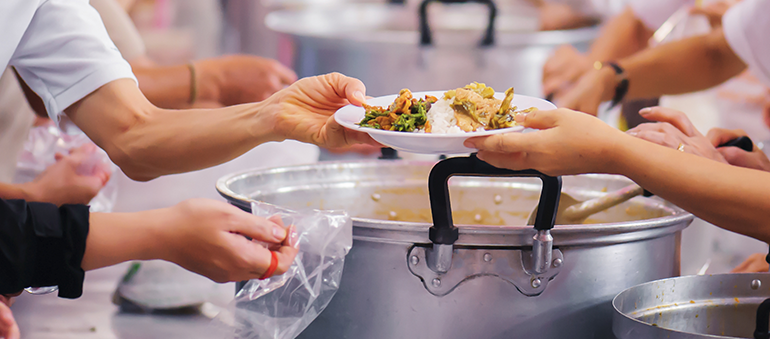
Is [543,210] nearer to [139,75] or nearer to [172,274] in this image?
[172,274]

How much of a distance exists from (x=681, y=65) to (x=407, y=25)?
4.37 feet

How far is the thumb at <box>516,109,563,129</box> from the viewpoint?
0.83m

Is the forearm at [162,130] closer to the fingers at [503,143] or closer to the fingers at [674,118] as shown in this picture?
the fingers at [503,143]

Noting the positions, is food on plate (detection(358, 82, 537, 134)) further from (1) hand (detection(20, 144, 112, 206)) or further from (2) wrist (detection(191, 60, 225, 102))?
(2) wrist (detection(191, 60, 225, 102))

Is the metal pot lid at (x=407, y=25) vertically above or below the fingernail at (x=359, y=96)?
below

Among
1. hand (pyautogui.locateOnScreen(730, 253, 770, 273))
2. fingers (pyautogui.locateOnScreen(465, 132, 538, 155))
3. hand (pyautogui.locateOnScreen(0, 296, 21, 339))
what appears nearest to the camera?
fingers (pyautogui.locateOnScreen(465, 132, 538, 155))

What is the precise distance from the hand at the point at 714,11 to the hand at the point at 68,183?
2.00m

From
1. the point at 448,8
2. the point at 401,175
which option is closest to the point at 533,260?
the point at 401,175

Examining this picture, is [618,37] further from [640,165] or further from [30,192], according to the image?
[30,192]

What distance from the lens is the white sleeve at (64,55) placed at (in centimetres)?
113

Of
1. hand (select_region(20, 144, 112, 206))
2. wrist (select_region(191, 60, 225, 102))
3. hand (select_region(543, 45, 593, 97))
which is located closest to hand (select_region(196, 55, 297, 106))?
wrist (select_region(191, 60, 225, 102))

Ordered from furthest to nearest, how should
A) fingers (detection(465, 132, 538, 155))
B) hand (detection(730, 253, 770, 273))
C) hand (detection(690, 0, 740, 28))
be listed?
1. hand (detection(690, 0, 740, 28))
2. hand (detection(730, 253, 770, 273))
3. fingers (detection(465, 132, 538, 155))

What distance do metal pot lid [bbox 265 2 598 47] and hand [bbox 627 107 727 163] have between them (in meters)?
0.80

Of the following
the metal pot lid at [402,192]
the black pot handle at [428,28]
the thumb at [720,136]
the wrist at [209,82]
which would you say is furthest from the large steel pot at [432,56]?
the thumb at [720,136]
